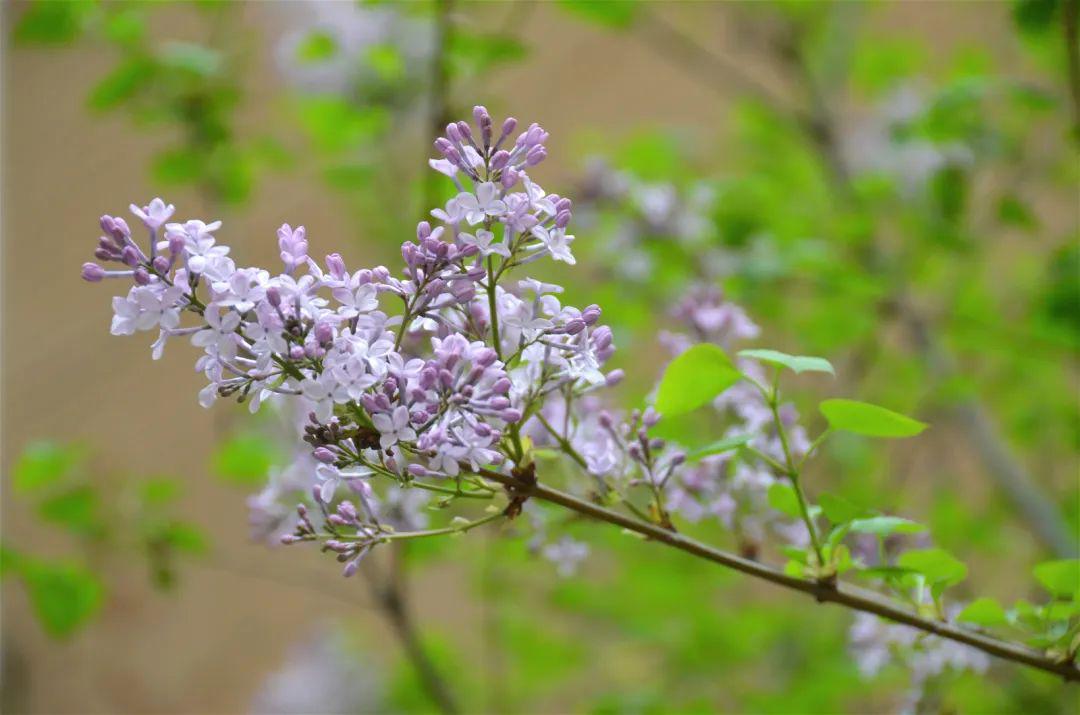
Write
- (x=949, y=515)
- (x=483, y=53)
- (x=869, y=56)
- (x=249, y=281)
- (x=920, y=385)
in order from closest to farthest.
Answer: (x=249, y=281) < (x=483, y=53) < (x=949, y=515) < (x=920, y=385) < (x=869, y=56)

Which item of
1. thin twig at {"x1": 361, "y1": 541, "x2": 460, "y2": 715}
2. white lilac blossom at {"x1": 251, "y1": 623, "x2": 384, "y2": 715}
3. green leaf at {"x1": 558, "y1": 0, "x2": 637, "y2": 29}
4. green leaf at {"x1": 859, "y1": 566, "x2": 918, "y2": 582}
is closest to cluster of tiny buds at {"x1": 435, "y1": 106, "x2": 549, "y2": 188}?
green leaf at {"x1": 859, "y1": 566, "x2": 918, "y2": 582}

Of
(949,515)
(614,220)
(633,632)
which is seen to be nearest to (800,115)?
(614,220)

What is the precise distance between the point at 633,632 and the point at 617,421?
3.04ft

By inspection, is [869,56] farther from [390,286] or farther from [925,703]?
[390,286]

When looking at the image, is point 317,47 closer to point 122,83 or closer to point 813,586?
point 122,83

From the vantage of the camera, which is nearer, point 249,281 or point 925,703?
point 249,281

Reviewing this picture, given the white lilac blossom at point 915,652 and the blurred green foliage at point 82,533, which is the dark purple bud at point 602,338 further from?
the blurred green foliage at point 82,533

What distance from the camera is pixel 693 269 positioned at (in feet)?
5.21

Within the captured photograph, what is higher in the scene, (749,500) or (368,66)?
(368,66)

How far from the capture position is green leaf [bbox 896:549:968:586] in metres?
0.67

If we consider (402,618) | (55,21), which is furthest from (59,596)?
(55,21)

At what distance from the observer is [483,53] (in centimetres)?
121

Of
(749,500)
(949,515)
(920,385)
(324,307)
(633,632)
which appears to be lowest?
(633,632)

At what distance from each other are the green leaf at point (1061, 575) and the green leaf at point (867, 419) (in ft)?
0.45
